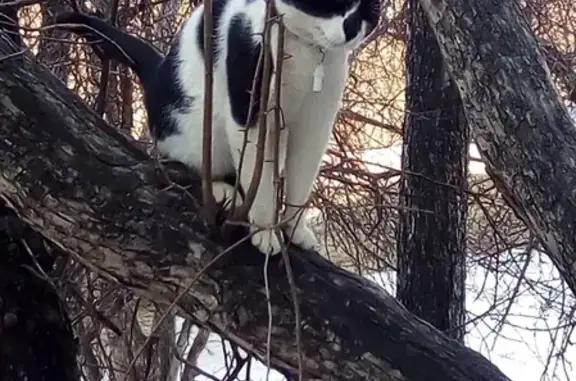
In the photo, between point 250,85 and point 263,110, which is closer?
point 263,110

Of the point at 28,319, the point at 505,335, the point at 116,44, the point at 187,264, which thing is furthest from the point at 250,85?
the point at 505,335

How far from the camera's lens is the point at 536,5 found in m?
2.16

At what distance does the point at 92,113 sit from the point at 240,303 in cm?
35

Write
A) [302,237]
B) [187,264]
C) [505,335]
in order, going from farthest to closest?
[505,335]
[302,237]
[187,264]

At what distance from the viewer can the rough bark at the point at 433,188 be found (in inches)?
71.2

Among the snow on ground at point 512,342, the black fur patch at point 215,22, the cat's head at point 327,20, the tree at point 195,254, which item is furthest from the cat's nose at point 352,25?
the snow on ground at point 512,342

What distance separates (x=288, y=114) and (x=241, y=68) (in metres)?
0.10

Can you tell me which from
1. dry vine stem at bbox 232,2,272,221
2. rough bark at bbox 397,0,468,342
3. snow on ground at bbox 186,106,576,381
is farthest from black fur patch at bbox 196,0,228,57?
snow on ground at bbox 186,106,576,381

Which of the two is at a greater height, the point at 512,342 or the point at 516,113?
the point at 512,342

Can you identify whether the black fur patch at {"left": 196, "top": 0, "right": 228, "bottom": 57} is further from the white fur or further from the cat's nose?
the cat's nose

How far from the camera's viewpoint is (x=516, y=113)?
112 cm

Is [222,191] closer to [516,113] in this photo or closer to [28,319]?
[28,319]

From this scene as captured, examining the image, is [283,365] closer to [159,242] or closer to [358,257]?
[159,242]

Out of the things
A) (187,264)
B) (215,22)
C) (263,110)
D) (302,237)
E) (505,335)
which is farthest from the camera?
(505,335)
